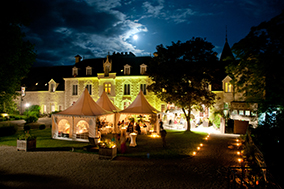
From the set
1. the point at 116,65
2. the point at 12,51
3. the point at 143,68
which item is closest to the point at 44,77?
the point at 116,65

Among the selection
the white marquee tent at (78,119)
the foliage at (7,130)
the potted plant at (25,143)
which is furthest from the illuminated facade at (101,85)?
the potted plant at (25,143)

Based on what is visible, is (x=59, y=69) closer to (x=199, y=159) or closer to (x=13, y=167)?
(x=13, y=167)

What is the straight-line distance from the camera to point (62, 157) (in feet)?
27.9

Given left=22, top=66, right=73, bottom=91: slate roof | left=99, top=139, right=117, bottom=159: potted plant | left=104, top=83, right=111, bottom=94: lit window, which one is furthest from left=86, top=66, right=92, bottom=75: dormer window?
left=99, top=139, right=117, bottom=159: potted plant

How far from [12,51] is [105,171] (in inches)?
422

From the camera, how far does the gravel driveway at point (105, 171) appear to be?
5.81 m

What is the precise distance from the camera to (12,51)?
40.1ft

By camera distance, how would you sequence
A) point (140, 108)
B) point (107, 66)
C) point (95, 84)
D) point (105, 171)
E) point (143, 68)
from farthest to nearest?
point (95, 84)
point (107, 66)
point (143, 68)
point (140, 108)
point (105, 171)

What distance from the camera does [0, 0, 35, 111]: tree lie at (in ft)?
37.7

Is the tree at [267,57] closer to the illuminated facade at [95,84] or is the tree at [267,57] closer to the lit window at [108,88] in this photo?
the illuminated facade at [95,84]

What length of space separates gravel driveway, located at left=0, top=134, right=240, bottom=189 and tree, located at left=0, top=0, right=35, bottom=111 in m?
6.30

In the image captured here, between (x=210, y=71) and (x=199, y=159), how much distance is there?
9.81m

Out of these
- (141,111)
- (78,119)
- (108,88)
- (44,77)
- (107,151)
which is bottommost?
(107,151)

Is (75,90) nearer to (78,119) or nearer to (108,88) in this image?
(108,88)
